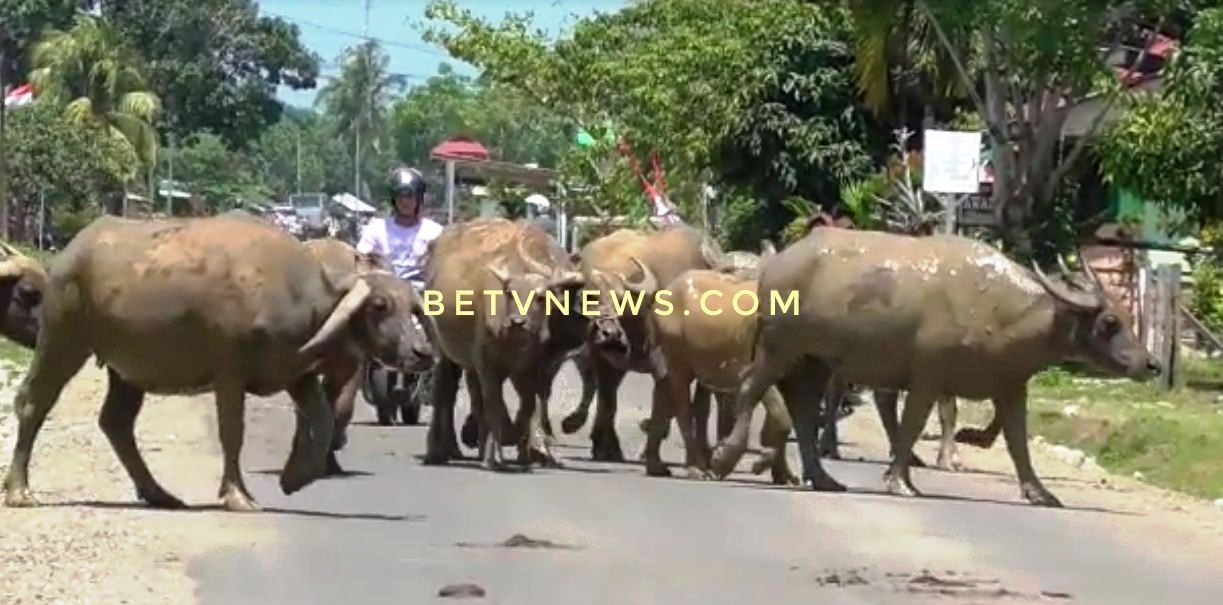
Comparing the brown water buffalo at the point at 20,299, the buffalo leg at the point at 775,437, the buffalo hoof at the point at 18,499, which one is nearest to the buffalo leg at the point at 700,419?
the buffalo leg at the point at 775,437

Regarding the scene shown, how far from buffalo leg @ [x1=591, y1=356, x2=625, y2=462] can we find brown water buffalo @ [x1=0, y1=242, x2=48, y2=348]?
480cm

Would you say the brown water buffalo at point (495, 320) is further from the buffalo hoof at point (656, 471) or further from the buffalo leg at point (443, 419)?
Result: the buffalo hoof at point (656, 471)

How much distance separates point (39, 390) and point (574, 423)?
281 inches

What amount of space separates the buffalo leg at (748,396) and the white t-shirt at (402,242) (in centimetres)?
342

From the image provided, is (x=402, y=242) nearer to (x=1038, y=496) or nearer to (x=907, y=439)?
(x=907, y=439)

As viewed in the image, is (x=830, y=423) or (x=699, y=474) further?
Answer: (x=830, y=423)

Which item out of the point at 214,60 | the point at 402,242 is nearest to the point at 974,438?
the point at 402,242

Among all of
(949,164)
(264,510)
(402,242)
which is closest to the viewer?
(264,510)

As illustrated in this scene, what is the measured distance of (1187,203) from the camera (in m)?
28.5

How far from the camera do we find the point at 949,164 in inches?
1018

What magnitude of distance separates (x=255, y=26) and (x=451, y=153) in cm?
2824

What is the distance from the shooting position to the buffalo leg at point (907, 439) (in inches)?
699

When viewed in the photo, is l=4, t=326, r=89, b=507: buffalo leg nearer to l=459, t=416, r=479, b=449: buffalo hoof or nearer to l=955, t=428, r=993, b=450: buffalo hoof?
l=459, t=416, r=479, b=449: buffalo hoof

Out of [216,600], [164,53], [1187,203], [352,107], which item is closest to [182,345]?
[216,600]
